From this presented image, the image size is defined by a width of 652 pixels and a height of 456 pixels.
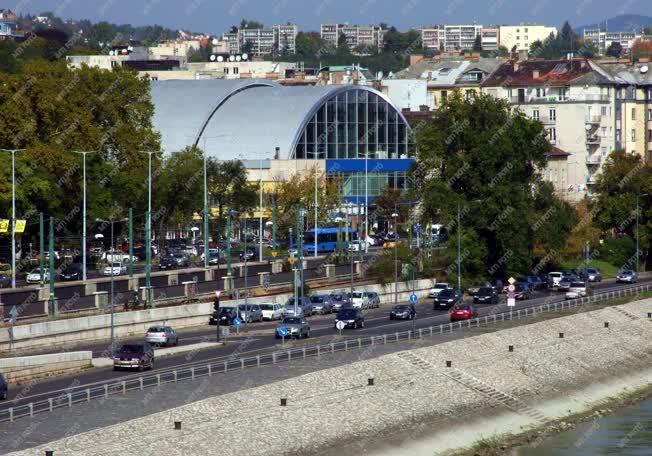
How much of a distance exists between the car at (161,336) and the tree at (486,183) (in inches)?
1615

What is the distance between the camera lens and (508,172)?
4685 inches

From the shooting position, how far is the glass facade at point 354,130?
160375 mm

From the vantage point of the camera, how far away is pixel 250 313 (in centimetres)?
9050

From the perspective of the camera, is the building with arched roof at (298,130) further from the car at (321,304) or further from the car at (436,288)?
the car at (321,304)

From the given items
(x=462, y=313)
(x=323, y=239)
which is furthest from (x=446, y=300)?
(x=323, y=239)

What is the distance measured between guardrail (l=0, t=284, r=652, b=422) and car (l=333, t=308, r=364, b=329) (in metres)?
4.76

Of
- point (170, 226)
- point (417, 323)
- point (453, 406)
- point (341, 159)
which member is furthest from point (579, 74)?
point (453, 406)

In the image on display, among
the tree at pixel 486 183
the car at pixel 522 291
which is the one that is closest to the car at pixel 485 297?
the car at pixel 522 291

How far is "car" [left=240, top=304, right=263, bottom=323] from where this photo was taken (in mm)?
89356

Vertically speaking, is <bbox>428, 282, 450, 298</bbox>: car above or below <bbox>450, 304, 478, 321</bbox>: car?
above

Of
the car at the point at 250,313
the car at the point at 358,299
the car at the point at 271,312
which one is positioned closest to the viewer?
the car at the point at 250,313

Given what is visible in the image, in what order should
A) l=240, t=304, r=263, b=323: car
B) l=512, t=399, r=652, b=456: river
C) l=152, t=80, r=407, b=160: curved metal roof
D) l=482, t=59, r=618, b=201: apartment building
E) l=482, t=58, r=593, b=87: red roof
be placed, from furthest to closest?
l=482, t=58, r=593, b=87: red roof → l=482, t=59, r=618, b=201: apartment building → l=152, t=80, r=407, b=160: curved metal roof → l=240, t=304, r=263, b=323: car → l=512, t=399, r=652, b=456: river

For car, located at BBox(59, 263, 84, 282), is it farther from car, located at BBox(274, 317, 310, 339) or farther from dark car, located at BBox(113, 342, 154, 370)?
dark car, located at BBox(113, 342, 154, 370)

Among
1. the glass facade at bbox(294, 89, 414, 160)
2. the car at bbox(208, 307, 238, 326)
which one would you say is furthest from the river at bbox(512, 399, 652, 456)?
the glass facade at bbox(294, 89, 414, 160)
